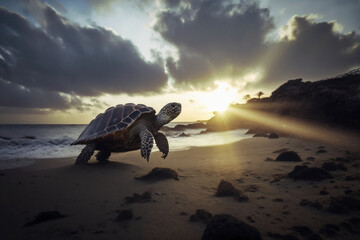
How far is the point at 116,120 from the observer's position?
20.0 ft

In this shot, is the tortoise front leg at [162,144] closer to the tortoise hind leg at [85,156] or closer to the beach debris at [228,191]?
the tortoise hind leg at [85,156]

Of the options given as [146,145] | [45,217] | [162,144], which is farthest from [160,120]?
[45,217]

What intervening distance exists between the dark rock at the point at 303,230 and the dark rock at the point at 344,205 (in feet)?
2.15

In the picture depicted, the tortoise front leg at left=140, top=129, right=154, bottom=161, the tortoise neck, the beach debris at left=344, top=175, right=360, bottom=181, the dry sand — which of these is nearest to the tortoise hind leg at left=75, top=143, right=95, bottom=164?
the dry sand

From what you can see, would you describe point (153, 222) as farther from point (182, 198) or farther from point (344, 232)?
point (344, 232)

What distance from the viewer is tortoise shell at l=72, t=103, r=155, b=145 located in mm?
5787

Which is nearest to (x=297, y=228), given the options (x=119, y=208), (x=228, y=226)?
(x=228, y=226)

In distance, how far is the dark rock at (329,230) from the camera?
1.77m

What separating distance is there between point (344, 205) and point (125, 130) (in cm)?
564

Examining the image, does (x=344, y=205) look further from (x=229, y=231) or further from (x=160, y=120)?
(x=160, y=120)

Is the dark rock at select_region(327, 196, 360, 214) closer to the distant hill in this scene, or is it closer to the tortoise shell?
the tortoise shell

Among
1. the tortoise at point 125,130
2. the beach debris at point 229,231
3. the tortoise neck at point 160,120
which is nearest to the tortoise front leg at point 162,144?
the tortoise at point 125,130

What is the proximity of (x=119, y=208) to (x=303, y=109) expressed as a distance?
984 centimetres

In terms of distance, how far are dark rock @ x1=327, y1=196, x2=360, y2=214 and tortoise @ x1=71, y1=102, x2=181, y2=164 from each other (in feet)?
13.8
